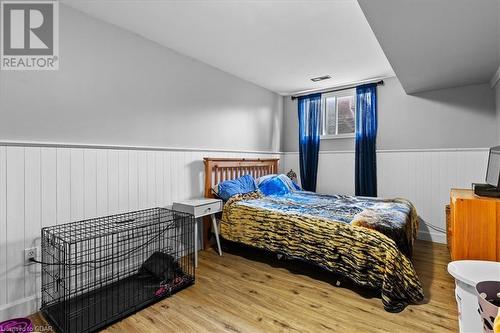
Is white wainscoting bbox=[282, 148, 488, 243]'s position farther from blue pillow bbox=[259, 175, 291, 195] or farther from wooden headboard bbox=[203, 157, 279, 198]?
wooden headboard bbox=[203, 157, 279, 198]

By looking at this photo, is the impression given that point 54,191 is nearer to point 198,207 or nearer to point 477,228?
point 198,207

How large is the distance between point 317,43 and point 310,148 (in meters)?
1.98

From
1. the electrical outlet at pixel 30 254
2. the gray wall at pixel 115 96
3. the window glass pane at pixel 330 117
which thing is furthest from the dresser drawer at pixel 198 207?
the window glass pane at pixel 330 117

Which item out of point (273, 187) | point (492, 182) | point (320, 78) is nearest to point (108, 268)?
point (273, 187)

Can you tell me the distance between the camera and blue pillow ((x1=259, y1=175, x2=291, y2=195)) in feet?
11.9

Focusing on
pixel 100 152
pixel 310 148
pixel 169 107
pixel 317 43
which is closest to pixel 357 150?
pixel 310 148

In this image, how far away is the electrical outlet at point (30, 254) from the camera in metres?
1.86

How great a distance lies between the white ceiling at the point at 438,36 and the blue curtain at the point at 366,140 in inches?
33.2

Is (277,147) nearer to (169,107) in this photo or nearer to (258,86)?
(258,86)

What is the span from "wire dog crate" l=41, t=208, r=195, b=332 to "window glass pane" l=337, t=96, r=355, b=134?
9.43ft

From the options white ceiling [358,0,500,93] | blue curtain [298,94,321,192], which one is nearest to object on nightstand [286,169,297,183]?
blue curtain [298,94,321,192]

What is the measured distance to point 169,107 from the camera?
9.36 ft

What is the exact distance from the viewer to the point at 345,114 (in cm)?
418

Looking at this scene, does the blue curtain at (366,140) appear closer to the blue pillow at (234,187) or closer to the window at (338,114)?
the window at (338,114)
